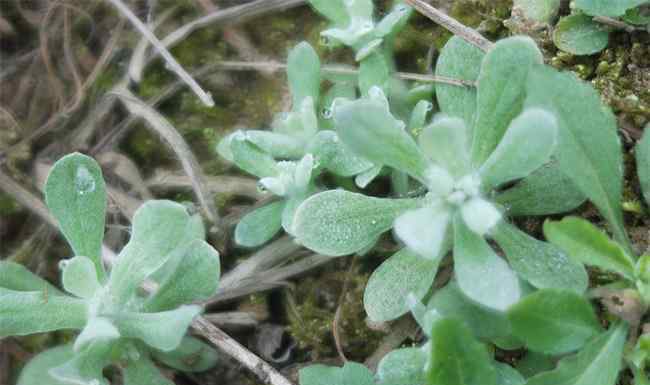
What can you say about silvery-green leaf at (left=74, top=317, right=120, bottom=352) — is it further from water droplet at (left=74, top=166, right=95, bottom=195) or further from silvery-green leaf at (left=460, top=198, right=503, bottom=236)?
silvery-green leaf at (left=460, top=198, right=503, bottom=236)

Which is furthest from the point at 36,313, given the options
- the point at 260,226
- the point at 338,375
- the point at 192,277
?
the point at 338,375

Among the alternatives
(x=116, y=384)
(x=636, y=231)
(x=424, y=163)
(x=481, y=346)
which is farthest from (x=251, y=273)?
(x=636, y=231)

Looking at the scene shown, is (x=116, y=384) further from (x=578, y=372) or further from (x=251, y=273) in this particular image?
(x=578, y=372)

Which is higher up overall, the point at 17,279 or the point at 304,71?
the point at 304,71


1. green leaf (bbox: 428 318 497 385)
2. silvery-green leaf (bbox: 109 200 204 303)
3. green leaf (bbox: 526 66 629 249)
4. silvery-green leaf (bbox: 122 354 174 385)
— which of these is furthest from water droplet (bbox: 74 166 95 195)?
green leaf (bbox: 526 66 629 249)

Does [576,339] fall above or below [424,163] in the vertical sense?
below

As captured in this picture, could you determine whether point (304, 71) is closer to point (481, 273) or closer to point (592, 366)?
point (481, 273)

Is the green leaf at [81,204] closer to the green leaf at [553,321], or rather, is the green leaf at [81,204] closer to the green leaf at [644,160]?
the green leaf at [553,321]
